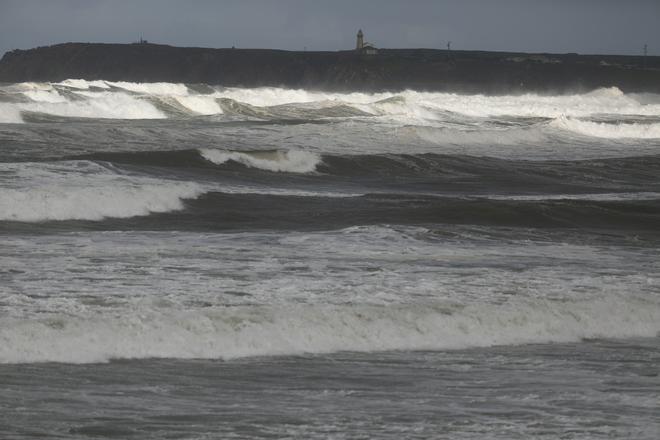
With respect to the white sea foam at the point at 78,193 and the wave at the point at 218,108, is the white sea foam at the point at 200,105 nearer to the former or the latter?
the wave at the point at 218,108

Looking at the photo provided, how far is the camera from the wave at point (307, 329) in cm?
882

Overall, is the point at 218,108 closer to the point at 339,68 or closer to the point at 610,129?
the point at 610,129

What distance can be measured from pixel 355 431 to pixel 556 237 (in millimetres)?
9291

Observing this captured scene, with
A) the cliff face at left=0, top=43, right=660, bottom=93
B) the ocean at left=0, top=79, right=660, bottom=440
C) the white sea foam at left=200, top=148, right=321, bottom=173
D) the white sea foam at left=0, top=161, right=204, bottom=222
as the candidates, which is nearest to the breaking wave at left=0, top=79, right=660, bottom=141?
the white sea foam at left=200, top=148, right=321, bottom=173

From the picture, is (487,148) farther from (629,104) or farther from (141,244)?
(629,104)

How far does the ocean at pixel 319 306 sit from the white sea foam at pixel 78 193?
5 centimetres

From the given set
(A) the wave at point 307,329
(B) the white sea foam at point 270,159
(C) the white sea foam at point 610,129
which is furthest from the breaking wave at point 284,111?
(A) the wave at point 307,329

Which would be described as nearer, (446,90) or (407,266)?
(407,266)

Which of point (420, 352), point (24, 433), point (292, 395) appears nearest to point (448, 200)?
point (420, 352)

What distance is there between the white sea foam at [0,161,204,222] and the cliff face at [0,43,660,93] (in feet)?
244

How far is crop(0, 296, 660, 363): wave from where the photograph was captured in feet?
28.9

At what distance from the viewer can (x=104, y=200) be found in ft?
58.3

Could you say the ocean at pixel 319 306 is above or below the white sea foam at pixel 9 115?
Answer: above

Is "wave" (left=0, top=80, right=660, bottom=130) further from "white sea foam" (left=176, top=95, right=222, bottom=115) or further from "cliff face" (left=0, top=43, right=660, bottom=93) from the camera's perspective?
"cliff face" (left=0, top=43, right=660, bottom=93)
